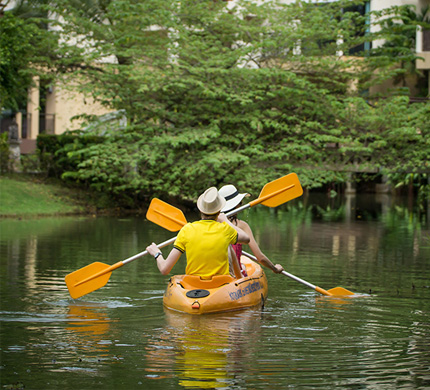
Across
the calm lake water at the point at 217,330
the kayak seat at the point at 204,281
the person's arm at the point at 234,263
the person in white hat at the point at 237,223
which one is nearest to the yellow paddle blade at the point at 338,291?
the calm lake water at the point at 217,330

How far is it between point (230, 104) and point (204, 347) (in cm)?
1834

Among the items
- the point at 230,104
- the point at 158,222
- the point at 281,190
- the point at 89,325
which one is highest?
the point at 230,104

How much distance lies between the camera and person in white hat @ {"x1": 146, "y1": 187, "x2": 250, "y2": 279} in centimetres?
858

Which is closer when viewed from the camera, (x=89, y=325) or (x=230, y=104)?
(x=89, y=325)

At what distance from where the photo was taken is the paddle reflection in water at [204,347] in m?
6.23

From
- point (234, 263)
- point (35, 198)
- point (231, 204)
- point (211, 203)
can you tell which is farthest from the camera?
point (35, 198)

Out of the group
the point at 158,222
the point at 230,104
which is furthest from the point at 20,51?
the point at 158,222

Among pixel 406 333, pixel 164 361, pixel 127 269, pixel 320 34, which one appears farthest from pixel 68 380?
pixel 320 34

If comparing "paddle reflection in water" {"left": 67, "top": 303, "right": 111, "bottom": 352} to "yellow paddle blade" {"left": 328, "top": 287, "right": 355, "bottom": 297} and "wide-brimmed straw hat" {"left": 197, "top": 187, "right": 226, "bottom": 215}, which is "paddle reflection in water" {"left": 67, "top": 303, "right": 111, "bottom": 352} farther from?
"yellow paddle blade" {"left": 328, "top": 287, "right": 355, "bottom": 297}

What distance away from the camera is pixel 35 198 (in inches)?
971

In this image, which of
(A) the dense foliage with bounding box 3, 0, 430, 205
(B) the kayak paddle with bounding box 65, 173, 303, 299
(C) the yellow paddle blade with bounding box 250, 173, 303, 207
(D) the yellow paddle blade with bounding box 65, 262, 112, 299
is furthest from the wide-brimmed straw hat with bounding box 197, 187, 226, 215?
(A) the dense foliage with bounding box 3, 0, 430, 205

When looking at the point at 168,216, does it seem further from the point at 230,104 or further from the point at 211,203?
the point at 230,104

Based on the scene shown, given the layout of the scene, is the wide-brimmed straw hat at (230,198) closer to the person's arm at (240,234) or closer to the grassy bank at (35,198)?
the person's arm at (240,234)

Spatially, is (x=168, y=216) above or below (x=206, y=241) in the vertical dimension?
above
